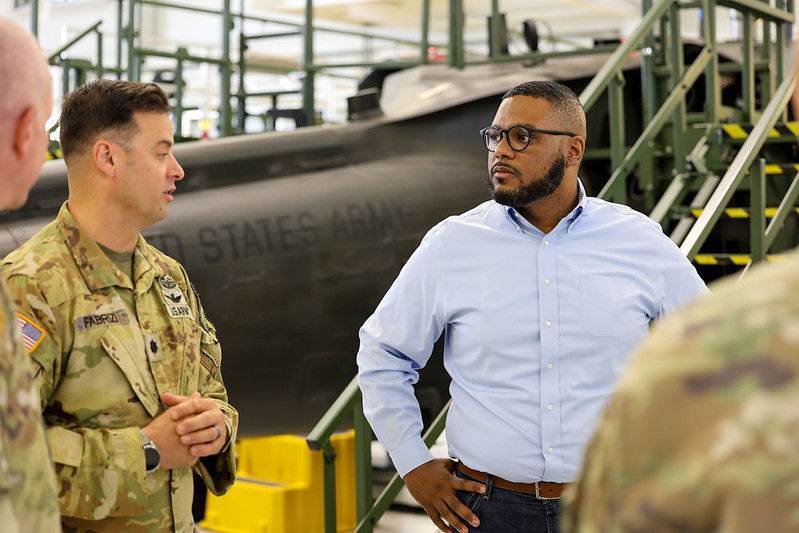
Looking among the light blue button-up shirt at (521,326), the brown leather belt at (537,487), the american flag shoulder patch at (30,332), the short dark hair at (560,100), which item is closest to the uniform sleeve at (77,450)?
the american flag shoulder patch at (30,332)

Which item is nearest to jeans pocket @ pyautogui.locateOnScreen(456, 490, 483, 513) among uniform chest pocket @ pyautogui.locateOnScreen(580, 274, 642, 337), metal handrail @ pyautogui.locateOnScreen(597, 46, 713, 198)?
uniform chest pocket @ pyautogui.locateOnScreen(580, 274, 642, 337)

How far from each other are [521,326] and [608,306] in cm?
20

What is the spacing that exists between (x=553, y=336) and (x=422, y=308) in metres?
0.33

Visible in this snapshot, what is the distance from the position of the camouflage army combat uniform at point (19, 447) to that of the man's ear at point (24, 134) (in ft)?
0.81

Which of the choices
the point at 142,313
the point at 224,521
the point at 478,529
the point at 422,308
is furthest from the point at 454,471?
the point at 224,521

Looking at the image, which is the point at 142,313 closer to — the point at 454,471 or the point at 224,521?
the point at 454,471

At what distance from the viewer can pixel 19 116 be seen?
1256 mm

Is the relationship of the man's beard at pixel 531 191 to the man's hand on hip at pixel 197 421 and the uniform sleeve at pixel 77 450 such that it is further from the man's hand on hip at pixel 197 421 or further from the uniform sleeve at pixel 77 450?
the uniform sleeve at pixel 77 450

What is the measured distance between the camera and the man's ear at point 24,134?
124 cm

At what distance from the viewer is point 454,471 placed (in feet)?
7.52

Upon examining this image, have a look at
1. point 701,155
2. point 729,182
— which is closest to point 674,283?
point 729,182

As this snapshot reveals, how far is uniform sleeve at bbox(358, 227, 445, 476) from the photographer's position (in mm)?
2277

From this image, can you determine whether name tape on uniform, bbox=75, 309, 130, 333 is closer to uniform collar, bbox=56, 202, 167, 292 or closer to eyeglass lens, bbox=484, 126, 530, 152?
uniform collar, bbox=56, 202, 167, 292

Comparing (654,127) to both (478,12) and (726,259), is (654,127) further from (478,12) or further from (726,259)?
(478,12)
